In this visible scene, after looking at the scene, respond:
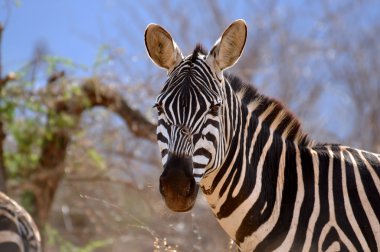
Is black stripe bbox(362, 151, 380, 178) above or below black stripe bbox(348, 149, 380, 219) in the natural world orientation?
above

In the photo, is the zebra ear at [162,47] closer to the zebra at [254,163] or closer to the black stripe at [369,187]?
the zebra at [254,163]

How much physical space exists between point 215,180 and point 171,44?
3.31 feet

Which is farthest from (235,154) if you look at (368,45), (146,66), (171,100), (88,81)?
(368,45)

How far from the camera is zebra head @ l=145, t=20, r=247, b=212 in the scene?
14.3ft

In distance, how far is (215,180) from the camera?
492 cm

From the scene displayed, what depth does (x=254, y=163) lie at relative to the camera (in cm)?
499

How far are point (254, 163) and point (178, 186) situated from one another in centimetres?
86

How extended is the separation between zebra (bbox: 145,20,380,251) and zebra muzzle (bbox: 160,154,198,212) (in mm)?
11

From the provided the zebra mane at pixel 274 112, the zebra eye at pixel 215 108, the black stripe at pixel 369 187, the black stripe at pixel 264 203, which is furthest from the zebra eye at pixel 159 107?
the black stripe at pixel 369 187

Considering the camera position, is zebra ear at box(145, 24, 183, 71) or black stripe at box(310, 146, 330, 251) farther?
zebra ear at box(145, 24, 183, 71)

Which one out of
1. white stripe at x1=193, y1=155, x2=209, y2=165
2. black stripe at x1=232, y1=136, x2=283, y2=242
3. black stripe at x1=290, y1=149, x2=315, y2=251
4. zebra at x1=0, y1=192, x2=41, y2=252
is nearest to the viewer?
white stripe at x1=193, y1=155, x2=209, y2=165

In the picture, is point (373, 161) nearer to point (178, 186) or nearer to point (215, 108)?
point (215, 108)

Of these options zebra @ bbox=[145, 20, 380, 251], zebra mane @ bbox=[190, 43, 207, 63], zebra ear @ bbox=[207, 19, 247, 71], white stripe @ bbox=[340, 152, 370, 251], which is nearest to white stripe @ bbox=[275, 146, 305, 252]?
zebra @ bbox=[145, 20, 380, 251]

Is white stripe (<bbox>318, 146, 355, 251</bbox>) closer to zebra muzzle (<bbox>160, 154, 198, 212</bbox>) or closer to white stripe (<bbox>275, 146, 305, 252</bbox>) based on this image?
white stripe (<bbox>275, 146, 305, 252</bbox>)
